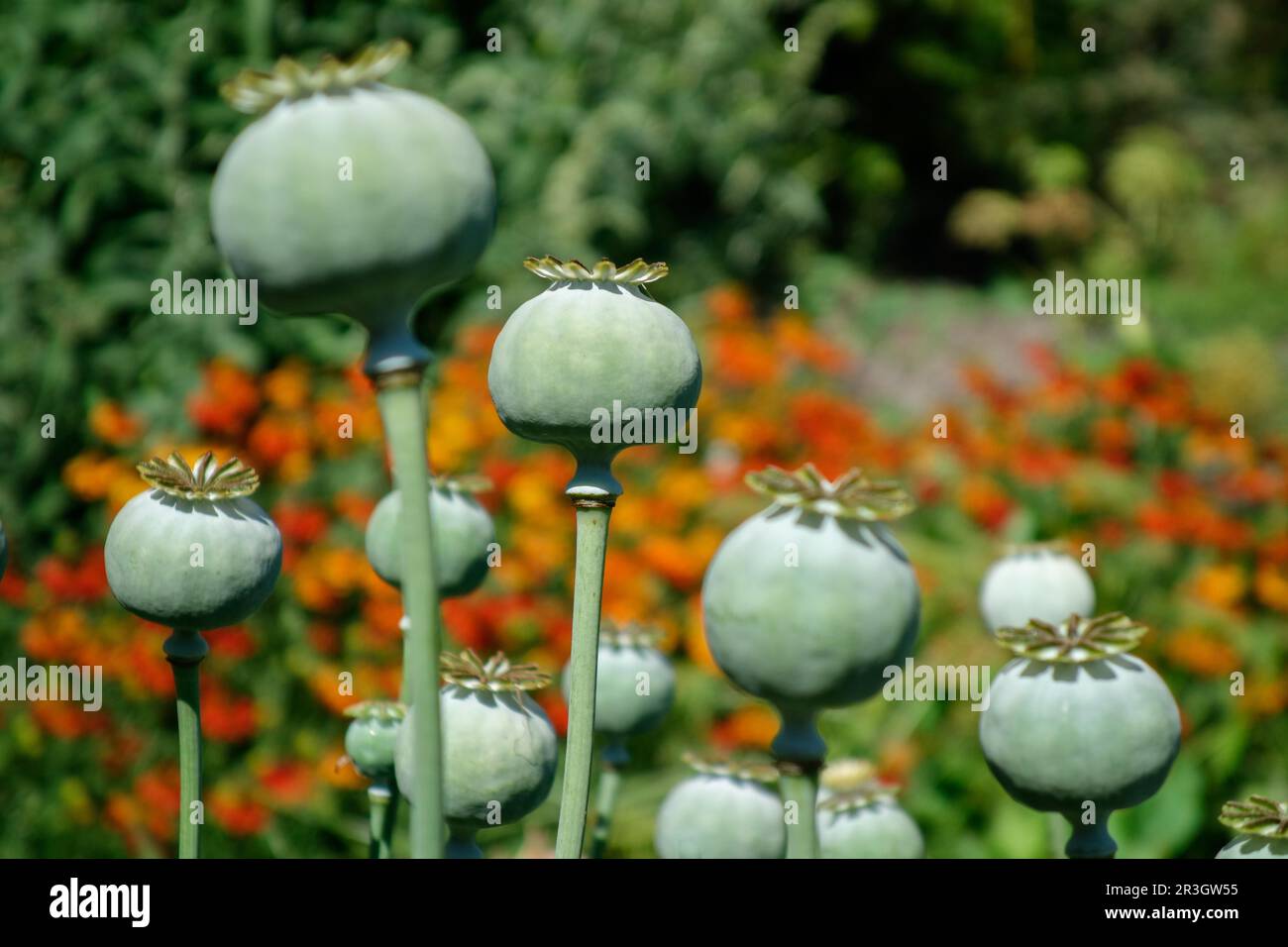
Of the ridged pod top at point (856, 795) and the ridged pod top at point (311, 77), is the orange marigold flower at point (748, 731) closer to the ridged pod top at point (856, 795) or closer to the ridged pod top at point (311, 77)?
the ridged pod top at point (856, 795)

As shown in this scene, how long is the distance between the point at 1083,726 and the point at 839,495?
174 mm

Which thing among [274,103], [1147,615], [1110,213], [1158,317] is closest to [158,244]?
[1147,615]

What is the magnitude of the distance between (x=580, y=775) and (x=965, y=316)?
6617 millimetres

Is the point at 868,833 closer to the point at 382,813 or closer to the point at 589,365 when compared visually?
the point at 382,813

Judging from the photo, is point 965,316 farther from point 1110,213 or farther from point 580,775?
point 580,775

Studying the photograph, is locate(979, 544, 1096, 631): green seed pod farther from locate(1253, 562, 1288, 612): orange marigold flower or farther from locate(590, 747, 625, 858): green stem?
locate(1253, 562, 1288, 612): orange marigold flower

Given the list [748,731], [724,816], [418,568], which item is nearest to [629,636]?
[724,816]

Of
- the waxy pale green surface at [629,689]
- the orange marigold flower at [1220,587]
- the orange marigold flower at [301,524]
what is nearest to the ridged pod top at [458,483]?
the waxy pale green surface at [629,689]

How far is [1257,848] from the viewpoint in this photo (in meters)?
0.64

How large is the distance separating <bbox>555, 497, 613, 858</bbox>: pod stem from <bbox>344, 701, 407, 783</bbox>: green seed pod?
221mm

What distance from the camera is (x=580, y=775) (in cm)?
61

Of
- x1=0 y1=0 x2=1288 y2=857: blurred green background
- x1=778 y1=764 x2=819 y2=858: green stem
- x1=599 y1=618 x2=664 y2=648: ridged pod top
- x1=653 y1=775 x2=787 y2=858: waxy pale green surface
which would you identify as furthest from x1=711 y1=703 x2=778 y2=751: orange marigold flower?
x1=778 y1=764 x2=819 y2=858: green stem

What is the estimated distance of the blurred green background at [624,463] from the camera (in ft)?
8.51

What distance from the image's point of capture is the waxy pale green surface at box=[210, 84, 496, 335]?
1.55 feet
